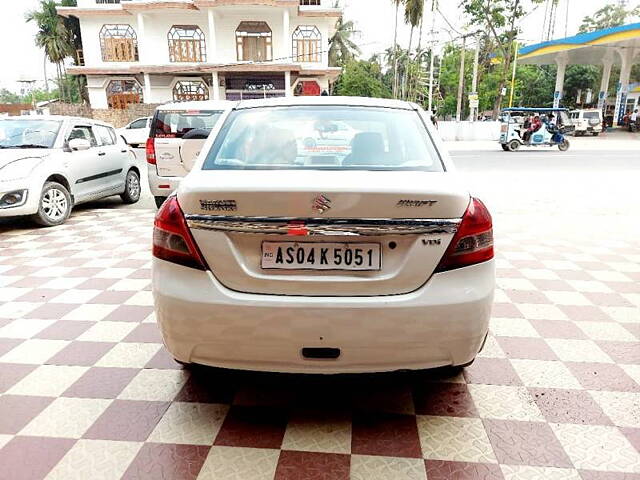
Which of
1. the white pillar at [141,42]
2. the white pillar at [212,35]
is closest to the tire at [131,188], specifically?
the white pillar at [212,35]

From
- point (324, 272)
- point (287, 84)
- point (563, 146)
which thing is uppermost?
point (287, 84)

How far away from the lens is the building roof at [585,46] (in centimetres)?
2864

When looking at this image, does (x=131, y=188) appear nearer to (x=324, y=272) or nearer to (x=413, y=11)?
(x=324, y=272)

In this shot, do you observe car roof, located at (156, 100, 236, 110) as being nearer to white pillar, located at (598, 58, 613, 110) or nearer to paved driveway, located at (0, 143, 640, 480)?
paved driveway, located at (0, 143, 640, 480)

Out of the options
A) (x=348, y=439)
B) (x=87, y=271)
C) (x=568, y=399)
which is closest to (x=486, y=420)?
(x=568, y=399)

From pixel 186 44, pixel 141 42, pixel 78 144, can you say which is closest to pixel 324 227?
pixel 78 144

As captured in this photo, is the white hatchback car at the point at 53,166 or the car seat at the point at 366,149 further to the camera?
the white hatchback car at the point at 53,166

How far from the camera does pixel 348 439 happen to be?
225 centimetres

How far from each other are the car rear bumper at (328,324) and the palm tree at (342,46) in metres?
47.1

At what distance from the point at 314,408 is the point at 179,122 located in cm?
585

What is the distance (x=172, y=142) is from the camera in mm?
7180

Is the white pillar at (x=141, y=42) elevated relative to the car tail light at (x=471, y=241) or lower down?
elevated

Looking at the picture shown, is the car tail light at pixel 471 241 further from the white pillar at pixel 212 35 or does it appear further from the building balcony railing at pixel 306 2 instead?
the building balcony railing at pixel 306 2

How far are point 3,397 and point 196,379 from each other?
3.23 feet
